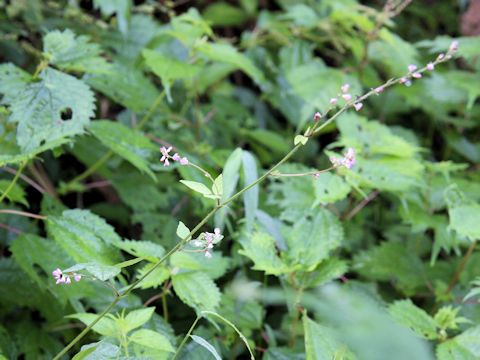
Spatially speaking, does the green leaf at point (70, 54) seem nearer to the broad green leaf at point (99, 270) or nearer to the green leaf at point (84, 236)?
the green leaf at point (84, 236)

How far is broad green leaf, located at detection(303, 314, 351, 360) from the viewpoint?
46.6 inches

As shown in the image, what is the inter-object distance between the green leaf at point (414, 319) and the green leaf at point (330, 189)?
31 centimetres

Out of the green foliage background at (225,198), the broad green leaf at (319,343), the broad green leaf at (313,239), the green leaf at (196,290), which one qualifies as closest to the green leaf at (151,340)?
the green foliage background at (225,198)

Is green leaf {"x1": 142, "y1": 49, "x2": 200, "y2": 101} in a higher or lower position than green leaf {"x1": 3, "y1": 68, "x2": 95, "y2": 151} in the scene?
lower

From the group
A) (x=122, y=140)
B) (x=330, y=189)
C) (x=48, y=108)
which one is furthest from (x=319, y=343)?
(x=48, y=108)

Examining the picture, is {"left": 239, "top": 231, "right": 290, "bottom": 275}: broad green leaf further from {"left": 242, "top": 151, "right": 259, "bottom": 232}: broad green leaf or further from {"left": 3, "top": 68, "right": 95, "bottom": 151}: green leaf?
{"left": 3, "top": 68, "right": 95, "bottom": 151}: green leaf

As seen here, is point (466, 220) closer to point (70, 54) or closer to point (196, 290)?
point (196, 290)

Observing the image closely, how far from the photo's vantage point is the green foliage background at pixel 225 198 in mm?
1282

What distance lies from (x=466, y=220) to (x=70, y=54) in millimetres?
1145

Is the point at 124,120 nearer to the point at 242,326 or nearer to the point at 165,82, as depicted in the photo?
the point at 165,82

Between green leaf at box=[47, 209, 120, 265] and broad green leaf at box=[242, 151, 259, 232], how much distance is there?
32 centimetres

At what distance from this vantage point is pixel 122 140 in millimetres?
1548

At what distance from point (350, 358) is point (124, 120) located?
4.06 ft

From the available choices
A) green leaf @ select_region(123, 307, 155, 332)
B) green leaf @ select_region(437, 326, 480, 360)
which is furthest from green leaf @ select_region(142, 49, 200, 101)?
green leaf @ select_region(437, 326, 480, 360)
